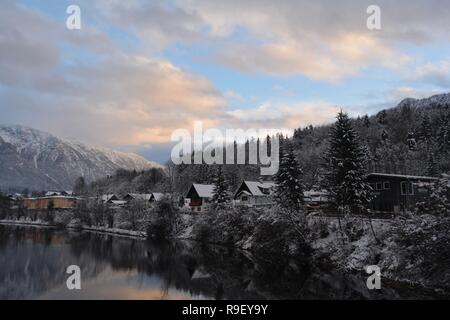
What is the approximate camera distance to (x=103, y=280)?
117 feet

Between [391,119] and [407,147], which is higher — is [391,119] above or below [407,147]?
above

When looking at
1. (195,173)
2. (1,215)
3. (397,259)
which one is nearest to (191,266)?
(397,259)

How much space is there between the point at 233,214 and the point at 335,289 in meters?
28.7

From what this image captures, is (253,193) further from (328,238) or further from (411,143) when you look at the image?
(411,143)

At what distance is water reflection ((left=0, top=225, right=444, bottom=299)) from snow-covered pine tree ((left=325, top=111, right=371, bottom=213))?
9697 millimetres

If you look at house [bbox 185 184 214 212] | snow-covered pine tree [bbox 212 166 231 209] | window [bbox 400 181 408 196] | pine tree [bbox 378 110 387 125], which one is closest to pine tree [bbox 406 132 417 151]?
pine tree [bbox 378 110 387 125]

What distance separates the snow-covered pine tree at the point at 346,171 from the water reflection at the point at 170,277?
31.8 feet

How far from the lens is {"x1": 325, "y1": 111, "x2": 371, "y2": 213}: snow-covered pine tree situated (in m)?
44.4

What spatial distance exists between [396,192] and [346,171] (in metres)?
11.8

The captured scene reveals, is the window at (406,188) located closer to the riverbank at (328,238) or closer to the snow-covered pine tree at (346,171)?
the snow-covered pine tree at (346,171)

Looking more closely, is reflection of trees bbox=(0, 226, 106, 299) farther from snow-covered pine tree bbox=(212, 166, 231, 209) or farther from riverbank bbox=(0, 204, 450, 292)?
snow-covered pine tree bbox=(212, 166, 231, 209)

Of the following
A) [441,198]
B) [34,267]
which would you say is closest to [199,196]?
[34,267]

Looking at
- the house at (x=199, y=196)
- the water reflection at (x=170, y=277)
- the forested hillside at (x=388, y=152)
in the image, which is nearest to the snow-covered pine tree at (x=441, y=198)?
the water reflection at (x=170, y=277)
